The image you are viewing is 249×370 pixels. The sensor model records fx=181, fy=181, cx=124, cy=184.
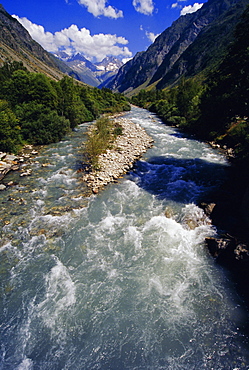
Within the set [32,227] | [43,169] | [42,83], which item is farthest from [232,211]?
[42,83]

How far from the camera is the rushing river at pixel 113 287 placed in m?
6.22

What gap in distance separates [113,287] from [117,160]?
16067 mm

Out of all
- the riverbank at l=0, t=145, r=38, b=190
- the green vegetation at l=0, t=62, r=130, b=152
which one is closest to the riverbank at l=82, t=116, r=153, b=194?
the riverbank at l=0, t=145, r=38, b=190

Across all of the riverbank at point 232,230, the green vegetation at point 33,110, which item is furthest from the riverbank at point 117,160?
the green vegetation at point 33,110

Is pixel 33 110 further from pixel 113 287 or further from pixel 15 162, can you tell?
pixel 113 287

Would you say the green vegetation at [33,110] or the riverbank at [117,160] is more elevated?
the green vegetation at [33,110]

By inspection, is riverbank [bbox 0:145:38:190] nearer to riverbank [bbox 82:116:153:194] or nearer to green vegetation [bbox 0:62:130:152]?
green vegetation [bbox 0:62:130:152]

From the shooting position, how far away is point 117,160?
73.3 ft

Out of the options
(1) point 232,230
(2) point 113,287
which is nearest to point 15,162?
(2) point 113,287

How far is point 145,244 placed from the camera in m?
10.5

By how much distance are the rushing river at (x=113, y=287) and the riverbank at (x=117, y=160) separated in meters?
2.60

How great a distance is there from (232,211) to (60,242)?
1160cm

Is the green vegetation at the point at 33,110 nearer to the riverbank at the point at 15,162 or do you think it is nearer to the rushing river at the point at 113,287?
the riverbank at the point at 15,162

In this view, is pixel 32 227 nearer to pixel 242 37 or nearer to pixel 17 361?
pixel 17 361
